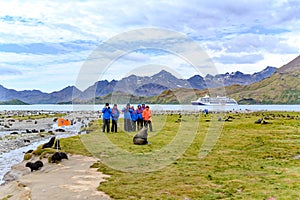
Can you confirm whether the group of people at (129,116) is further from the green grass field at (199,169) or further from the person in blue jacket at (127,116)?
the green grass field at (199,169)

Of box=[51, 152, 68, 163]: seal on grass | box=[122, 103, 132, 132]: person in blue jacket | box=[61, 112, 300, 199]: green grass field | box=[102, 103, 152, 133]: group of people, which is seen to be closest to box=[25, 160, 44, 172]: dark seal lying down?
box=[51, 152, 68, 163]: seal on grass

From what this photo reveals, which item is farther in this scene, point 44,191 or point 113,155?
point 113,155

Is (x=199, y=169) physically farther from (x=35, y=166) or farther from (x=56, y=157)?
(x=35, y=166)

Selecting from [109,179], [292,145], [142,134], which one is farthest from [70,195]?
[292,145]

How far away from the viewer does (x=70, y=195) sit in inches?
558

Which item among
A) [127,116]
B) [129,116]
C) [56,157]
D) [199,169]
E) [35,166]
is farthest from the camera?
[127,116]

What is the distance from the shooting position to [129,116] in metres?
39.1

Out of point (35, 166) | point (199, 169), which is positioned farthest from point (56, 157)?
point (199, 169)

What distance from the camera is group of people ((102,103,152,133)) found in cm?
3566

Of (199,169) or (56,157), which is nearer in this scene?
(199,169)

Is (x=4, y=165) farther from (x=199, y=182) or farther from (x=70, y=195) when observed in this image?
(x=199, y=182)

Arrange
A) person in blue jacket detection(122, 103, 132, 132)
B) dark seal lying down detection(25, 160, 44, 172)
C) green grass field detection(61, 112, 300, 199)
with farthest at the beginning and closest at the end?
person in blue jacket detection(122, 103, 132, 132) < dark seal lying down detection(25, 160, 44, 172) < green grass field detection(61, 112, 300, 199)

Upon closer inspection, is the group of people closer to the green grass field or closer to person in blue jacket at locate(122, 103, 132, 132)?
person in blue jacket at locate(122, 103, 132, 132)

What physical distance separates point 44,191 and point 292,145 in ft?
65.5
